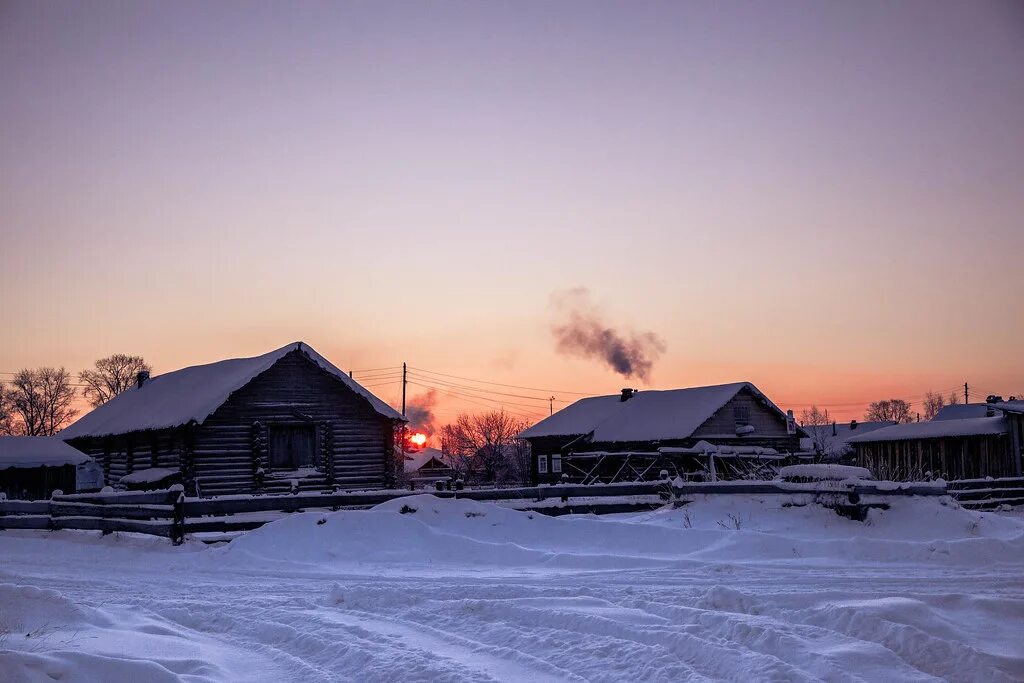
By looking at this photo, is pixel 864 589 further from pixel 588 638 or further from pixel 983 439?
pixel 983 439

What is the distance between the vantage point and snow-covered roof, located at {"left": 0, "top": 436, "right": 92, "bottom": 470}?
143 feet

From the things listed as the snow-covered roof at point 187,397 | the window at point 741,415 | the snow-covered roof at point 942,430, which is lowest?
the snow-covered roof at point 942,430

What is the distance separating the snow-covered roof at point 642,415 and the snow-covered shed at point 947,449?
5.80m

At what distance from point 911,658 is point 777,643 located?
1.07 meters

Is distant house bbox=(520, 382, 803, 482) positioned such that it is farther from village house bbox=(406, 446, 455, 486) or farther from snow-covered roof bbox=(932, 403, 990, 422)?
snow-covered roof bbox=(932, 403, 990, 422)

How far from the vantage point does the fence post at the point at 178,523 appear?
17156mm

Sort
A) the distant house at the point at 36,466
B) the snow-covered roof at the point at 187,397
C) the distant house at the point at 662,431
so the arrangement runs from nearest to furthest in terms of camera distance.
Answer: the snow-covered roof at the point at 187,397 → the distant house at the point at 36,466 → the distant house at the point at 662,431

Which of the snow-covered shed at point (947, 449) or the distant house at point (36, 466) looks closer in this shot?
the snow-covered shed at point (947, 449)

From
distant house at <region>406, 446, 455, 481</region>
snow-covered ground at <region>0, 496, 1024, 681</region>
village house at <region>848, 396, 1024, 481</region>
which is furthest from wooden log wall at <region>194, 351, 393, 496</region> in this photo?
distant house at <region>406, 446, 455, 481</region>

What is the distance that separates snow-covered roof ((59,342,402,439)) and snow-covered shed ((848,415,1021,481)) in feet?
73.8

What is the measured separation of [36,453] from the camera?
145 feet

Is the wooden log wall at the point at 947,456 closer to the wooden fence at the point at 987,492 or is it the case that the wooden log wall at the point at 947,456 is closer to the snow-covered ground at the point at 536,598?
the wooden fence at the point at 987,492

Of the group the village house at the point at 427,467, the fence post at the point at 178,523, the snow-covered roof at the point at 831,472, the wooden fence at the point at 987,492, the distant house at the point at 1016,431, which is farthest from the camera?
the village house at the point at 427,467

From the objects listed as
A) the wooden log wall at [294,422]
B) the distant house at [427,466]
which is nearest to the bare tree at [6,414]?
the distant house at [427,466]
